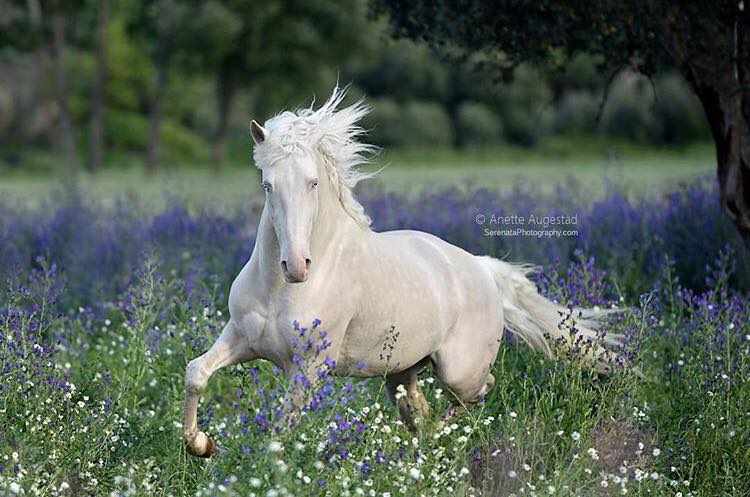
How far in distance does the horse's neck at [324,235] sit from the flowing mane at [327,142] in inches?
2.3

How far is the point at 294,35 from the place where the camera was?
24438 mm

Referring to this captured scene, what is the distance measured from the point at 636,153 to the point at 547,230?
24858 mm

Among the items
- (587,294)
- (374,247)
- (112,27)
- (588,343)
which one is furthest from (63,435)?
(112,27)

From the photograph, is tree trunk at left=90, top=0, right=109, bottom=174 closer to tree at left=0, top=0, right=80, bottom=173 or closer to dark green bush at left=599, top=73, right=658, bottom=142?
tree at left=0, top=0, right=80, bottom=173

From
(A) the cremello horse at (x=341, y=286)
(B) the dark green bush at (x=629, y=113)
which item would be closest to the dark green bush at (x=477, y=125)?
(B) the dark green bush at (x=629, y=113)

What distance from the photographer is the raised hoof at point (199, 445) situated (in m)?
4.40

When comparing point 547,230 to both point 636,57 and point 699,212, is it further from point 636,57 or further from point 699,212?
point 636,57

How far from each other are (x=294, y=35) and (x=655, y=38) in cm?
1790

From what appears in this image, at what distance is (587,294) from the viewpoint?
626 cm

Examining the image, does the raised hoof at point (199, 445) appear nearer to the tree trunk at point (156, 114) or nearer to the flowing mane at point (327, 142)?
the flowing mane at point (327, 142)

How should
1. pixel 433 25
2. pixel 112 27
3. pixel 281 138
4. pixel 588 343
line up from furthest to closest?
pixel 112 27 < pixel 433 25 < pixel 588 343 < pixel 281 138

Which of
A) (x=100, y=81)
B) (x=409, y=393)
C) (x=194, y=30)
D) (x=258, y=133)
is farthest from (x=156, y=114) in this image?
(x=258, y=133)

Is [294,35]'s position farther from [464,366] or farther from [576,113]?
[464,366]

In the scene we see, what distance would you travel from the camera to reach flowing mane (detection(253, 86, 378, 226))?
4309mm
